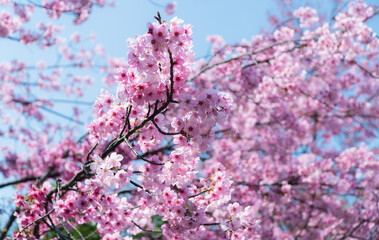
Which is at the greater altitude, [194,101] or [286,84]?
[286,84]

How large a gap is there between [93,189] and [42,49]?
32.1 feet

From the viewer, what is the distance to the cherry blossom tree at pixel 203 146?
292 cm

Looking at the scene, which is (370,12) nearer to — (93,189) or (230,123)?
(230,123)

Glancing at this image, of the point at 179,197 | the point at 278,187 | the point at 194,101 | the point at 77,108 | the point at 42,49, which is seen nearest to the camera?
the point at 194,101

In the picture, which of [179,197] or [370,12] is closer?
[179,197]

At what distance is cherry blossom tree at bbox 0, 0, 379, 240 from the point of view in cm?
292

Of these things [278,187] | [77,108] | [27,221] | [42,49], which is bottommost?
[27,221]

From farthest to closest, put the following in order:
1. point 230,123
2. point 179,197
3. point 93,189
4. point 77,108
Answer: point 77,108 → point 230,123 → point 179,197 → point 93,189

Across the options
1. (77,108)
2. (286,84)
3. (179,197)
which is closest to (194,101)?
(179,197)

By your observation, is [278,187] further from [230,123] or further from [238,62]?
[230,123]

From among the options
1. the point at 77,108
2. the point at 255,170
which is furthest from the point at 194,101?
the point at 77,108

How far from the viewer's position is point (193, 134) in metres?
2.87

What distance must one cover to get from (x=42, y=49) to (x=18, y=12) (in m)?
1.52

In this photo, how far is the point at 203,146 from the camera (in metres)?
3.01
